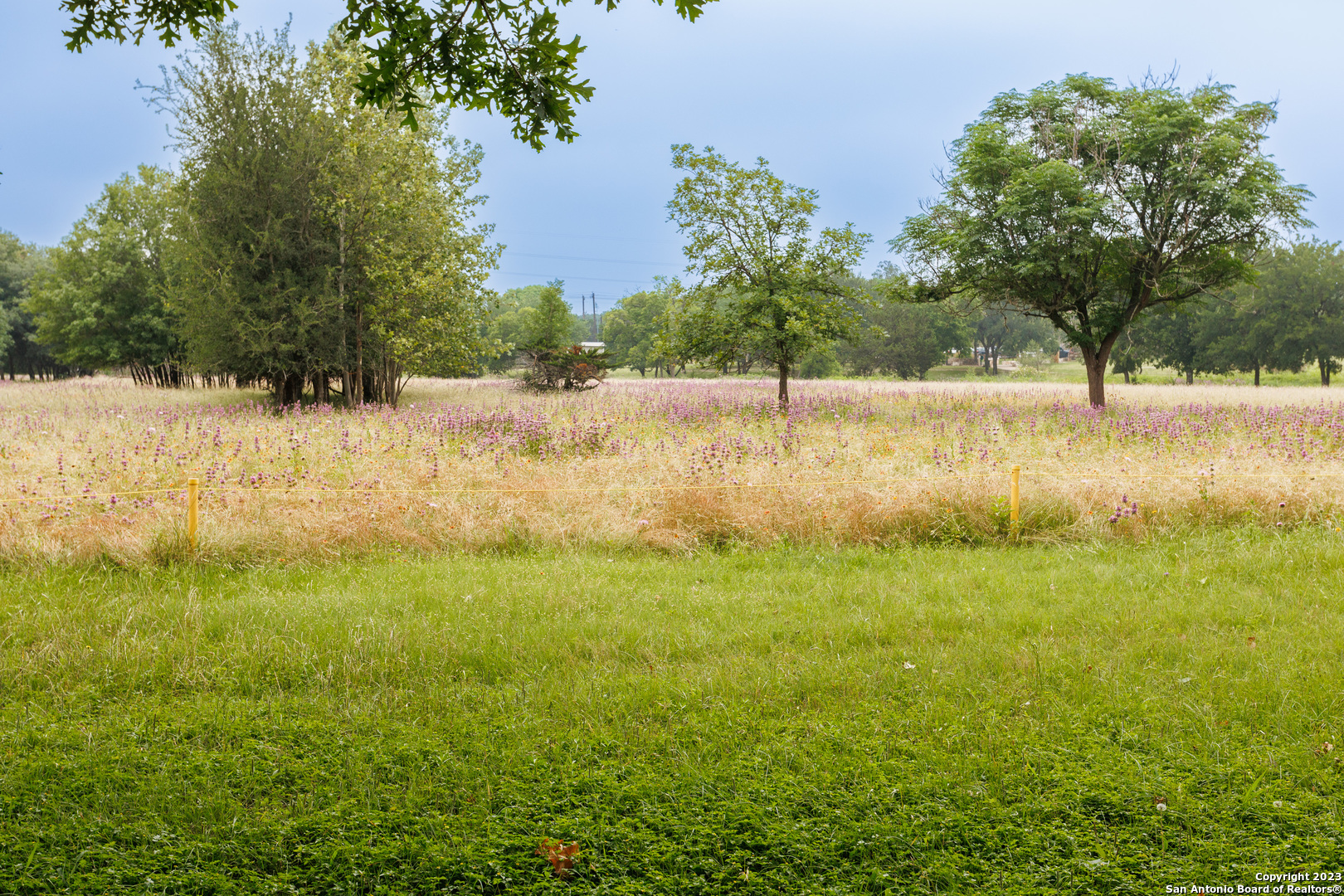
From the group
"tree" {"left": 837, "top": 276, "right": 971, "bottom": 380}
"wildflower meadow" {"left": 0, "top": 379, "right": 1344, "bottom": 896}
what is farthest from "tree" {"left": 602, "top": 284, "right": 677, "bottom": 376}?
"wildflower meadow" {"left": 0, "top": 379, "right": 1344, "bottom": 896}

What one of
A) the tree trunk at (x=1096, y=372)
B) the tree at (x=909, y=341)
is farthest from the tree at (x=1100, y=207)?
the tree at (x=909, y=341)

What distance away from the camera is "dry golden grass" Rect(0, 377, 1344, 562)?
8195 millimetres

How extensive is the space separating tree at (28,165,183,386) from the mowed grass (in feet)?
116

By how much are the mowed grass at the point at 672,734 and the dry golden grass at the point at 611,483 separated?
4.74 ft

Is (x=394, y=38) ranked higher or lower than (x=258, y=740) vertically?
higher

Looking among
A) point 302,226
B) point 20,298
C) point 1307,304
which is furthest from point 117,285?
point 1307,304

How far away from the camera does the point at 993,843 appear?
314 centimetres

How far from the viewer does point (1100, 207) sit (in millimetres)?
18984

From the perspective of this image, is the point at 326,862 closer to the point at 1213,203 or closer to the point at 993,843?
the point at 993,843

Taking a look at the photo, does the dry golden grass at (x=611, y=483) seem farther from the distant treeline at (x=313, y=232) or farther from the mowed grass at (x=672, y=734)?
the distant treeline at (x=313, y=232)

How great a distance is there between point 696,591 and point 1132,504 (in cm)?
528

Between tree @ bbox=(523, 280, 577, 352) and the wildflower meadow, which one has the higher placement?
tree @ bbox=(523, 280, 577, 352)

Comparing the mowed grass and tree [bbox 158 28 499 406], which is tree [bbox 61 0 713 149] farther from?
tree [bbox 158 28 499 406]

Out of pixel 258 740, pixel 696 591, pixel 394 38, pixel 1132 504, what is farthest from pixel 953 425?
pixel 258 740
